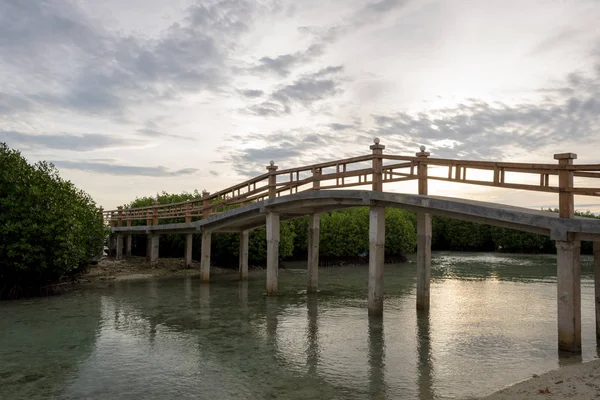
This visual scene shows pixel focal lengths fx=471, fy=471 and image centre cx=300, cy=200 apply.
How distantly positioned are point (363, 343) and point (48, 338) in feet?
30.2

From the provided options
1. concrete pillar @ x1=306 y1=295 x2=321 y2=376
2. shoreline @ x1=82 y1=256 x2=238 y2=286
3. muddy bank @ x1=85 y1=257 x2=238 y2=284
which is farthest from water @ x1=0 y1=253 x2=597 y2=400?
muddy bank @ x1=85 y1=257 x2=238 y2=284

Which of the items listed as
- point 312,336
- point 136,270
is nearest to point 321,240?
point 136,270

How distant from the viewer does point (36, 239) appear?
2123 centimetres

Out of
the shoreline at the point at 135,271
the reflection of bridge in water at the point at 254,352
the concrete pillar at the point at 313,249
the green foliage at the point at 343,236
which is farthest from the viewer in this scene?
the green foliage at the point at 343,236

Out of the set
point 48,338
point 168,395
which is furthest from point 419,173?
point 48,338

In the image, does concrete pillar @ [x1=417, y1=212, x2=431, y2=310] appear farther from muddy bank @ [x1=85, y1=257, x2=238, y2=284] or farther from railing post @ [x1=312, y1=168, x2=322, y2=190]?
muddy bank @ [x1=85, y1=257, x2=238, y2=284]

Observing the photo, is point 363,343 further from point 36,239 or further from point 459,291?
point 36,239

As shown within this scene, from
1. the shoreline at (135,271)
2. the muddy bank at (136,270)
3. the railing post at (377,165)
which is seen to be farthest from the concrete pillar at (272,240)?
the muddy bank at (136,270)

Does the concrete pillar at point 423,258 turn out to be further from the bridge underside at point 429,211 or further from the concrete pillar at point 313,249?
the concrete pillar at point 313,249

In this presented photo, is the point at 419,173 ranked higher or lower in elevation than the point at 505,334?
higher

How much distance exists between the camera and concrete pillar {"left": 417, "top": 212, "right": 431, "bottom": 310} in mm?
17578

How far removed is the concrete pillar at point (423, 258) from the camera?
57.7 ft

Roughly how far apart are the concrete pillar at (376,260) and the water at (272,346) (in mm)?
673

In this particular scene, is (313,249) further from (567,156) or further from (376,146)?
(567,156)
